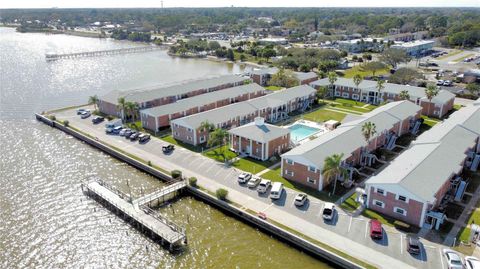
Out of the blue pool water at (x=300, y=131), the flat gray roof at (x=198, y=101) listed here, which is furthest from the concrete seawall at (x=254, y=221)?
the blue pool water at (x=300, y=131)

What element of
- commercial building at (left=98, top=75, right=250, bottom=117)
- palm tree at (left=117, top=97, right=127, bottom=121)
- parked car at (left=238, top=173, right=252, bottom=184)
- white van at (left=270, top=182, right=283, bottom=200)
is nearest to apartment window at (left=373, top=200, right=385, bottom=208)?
white van at (left=270, top=182, right=283, bottom=200)

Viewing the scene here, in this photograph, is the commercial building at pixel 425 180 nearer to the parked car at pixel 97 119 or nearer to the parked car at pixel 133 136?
the parked car at pixel 133 136

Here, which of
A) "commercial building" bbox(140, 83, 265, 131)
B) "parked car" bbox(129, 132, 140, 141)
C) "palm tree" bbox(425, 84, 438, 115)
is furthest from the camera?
"palm tree" bbox(425, 84, 438, 115)

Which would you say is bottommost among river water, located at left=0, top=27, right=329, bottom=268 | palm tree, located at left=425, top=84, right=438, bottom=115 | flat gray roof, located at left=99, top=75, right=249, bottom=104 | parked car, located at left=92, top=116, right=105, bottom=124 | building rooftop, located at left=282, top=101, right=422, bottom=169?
river water, located at left=0, top=27, right=329, bottom=268

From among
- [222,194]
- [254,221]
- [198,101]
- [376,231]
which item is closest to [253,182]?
[222,194]

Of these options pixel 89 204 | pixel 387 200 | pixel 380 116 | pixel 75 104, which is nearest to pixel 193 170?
pixel 89 204

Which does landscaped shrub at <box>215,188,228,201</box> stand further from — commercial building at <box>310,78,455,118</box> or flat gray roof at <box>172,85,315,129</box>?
commercial building at <box>310,78,455,118</box>
